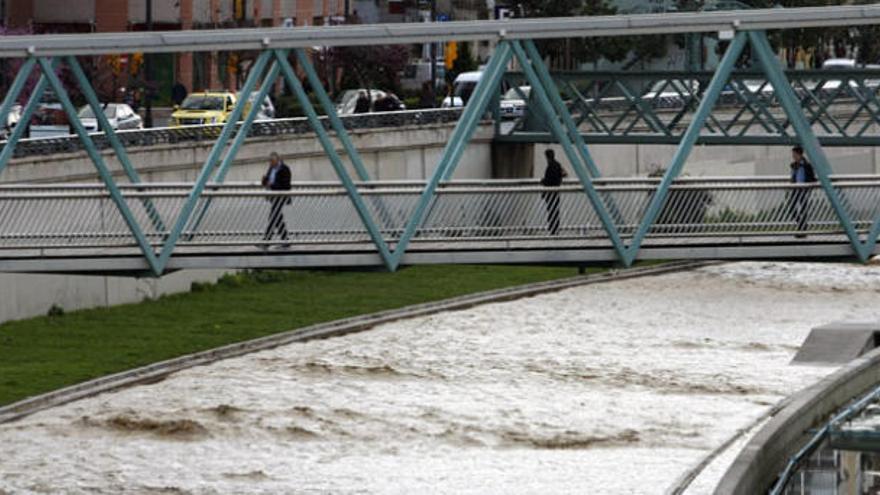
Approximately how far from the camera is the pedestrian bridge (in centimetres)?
3325

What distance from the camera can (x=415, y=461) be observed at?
38.3 m

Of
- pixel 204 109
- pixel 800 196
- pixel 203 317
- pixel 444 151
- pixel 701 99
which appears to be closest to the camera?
pixel 444 151

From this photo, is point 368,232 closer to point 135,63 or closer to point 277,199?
point 277,199

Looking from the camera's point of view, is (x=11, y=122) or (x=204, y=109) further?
(x=204, y=109)

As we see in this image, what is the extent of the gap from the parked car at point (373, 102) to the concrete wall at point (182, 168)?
772cm

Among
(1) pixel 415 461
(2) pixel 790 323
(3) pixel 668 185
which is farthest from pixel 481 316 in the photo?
(3) pixel 668 185

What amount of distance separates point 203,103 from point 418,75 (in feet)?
111

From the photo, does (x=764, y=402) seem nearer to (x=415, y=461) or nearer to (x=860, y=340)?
(x=860, y=340)

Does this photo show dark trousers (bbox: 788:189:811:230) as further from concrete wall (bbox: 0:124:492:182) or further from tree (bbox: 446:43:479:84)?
tree (bbox: 446:43:479:84)

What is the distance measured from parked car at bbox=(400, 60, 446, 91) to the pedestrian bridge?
6131cm

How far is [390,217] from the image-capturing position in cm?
3581

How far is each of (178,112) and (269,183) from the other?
1265 inches

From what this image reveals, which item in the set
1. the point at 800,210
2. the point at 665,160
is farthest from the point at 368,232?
the point at 665,160

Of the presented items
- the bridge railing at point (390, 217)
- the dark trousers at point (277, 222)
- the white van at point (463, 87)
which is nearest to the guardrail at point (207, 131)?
the bridge railing at point (390, 217)
